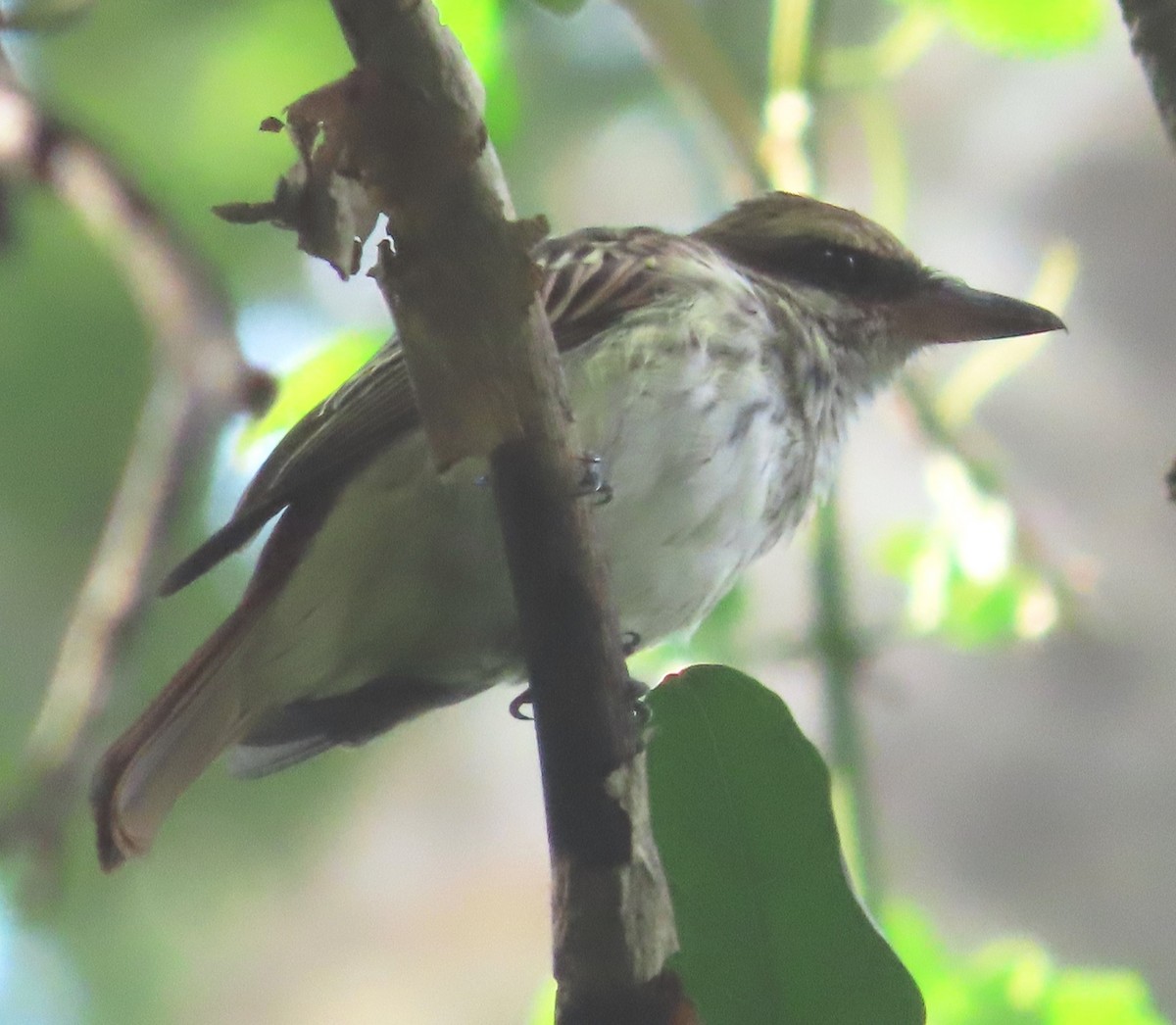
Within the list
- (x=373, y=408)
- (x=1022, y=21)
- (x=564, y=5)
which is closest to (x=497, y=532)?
(x=373, y=408)

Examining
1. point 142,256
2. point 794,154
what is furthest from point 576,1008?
point 794,154

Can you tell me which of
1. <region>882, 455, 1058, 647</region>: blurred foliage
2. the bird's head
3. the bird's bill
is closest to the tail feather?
the bird's head

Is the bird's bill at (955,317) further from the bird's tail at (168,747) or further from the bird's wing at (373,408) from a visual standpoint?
the bird's tail at (168,747)

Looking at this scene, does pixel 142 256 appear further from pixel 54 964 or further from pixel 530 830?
pixel 530 830

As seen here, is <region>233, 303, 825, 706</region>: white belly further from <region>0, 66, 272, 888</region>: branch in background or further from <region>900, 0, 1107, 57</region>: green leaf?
<region>900, 0, 1107, 57</region>: green leaf

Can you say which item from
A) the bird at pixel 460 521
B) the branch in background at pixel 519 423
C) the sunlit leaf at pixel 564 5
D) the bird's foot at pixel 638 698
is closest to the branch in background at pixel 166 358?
the bird at pixel 460 521
